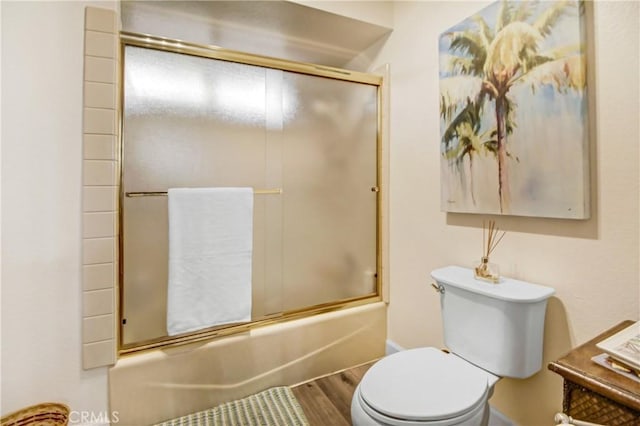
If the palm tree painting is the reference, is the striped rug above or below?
below

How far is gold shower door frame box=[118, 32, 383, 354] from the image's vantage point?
1.41m

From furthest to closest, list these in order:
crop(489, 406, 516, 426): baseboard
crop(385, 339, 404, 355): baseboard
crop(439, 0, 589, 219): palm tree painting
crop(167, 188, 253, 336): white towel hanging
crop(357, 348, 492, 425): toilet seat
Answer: crop(385, 339, 404, 355): baseboard → crop(167, 188, 253, 336): white towel hanging → crop(489, 406, 516, 426): baseboard → crop(439, 0, 589, 219): palm tree painting → crop(357, 348, 492, 425): toilet seat

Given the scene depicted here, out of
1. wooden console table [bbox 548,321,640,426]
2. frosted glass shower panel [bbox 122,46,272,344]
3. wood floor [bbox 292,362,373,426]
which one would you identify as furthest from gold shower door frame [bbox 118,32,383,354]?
wooden console table [bbox 548,321,640,426]

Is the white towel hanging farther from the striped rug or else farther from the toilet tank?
the toilet tank

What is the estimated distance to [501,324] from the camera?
1.16 meters

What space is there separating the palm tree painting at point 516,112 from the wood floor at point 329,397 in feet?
3.58

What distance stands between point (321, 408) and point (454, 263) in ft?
3.18

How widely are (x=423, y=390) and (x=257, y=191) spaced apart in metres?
1.17

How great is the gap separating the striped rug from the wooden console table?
1.09 metres

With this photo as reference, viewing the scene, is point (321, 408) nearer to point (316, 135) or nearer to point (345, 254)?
point (345, 254)

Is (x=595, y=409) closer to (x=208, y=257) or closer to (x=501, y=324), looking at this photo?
(x=501, y=324)

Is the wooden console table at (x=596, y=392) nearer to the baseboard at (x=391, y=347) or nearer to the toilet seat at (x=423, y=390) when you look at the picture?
the toilet seat at (x=423, y=390)

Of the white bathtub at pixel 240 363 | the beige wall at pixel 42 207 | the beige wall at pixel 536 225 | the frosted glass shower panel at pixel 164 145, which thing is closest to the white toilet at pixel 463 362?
the beige wall at pixel 536 225

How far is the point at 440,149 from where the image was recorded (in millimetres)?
1608
